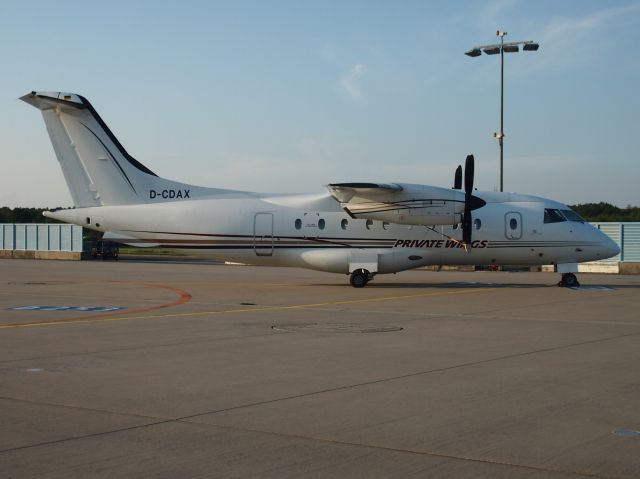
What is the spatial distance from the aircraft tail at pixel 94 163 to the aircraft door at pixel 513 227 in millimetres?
12156

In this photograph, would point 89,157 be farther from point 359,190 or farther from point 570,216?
point 570,216

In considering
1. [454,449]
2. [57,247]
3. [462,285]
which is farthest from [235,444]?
[57,247]

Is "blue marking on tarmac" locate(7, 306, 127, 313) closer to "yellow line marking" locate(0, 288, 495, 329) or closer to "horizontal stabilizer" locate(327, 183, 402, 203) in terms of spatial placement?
"yellow line marking" locate(0, 288, 495, 329)

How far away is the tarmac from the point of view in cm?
691

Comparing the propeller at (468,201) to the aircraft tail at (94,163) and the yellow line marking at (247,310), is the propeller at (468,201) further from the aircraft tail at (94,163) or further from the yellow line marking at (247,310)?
the aircraft tail at (94,163)

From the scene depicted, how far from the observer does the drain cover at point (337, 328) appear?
16.8 m

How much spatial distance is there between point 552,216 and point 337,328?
16.4m

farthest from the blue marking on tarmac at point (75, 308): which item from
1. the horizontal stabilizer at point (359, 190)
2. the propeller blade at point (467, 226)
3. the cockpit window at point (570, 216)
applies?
the cockpit window at point (570, 216)

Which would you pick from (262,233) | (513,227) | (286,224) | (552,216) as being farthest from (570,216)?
(262,233)

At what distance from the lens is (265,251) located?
31000 mm

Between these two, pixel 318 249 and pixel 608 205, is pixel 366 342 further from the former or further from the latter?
pixel 608 205

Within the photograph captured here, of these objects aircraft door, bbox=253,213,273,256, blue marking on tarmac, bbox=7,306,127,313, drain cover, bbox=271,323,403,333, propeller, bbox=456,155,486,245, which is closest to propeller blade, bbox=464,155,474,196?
propeller, bbox=456,155,486,245

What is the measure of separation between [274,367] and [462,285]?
21.6 metres

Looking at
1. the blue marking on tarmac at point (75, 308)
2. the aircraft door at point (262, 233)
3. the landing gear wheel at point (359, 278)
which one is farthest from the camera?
the aircraft door at point (262, 233)
